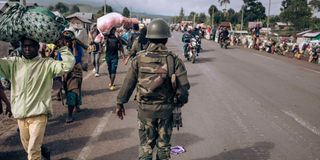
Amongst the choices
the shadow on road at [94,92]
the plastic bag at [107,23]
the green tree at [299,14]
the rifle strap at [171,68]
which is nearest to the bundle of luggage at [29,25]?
the rifle strap at [171,68]

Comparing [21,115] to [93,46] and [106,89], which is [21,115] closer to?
[106,89]

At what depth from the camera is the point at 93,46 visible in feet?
38.8

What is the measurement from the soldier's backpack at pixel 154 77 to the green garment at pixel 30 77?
2.51ft

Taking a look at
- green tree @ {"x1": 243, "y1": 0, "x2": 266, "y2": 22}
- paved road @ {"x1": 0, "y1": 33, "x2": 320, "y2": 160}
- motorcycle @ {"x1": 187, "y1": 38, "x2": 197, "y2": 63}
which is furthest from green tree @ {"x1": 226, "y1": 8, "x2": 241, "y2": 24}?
paved road @ {"x1": 0, "y1": 33, "x2": 320, "y2": 160}

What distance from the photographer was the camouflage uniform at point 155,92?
12.3 ft

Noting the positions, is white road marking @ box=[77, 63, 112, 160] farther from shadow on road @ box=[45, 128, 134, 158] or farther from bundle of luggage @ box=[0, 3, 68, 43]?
bundle of luggage @ box=[0, 3, 68, 43]

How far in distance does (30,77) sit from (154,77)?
1343mm

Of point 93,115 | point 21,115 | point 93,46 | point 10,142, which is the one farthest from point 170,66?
point 93,46

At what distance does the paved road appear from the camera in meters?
5.26

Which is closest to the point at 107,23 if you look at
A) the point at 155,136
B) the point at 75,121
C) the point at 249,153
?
the point at 75,121

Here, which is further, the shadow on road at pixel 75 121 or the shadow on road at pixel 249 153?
the shadow on road at pixel 75 121

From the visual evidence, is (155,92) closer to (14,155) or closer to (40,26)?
(40,26)

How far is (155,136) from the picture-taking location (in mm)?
3994

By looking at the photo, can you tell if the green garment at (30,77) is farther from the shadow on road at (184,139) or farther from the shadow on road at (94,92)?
the shadow on road at (94,92)
